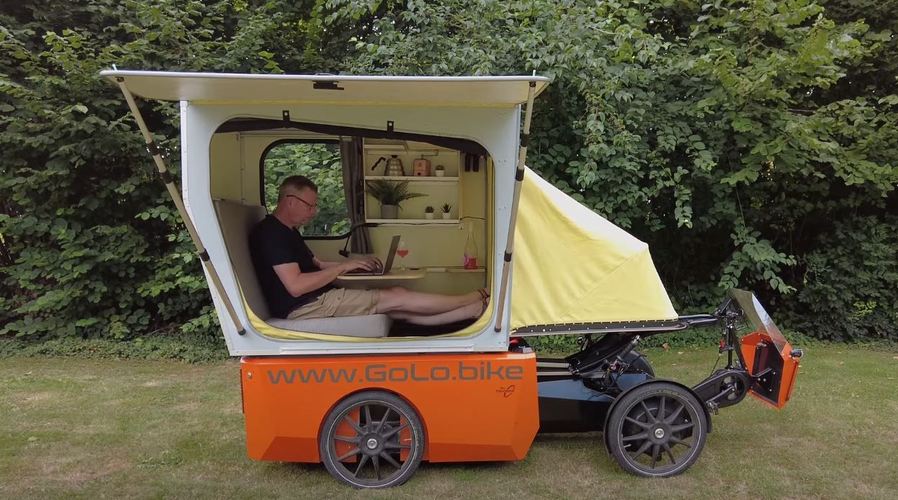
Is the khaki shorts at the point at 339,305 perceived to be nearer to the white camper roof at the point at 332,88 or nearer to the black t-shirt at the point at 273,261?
the black t-shirt at the point at 273,261

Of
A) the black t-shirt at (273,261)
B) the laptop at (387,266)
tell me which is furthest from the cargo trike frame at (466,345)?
the laptop at (387,266)

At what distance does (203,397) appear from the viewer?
17.2 ft

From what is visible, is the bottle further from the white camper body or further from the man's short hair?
the white camper body

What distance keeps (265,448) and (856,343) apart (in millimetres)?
6775

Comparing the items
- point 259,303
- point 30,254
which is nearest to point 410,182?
point 259,303

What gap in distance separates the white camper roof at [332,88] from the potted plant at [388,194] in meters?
1.85

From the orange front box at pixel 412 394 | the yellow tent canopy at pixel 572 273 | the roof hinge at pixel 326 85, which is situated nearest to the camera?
the roof hinge at pixel 326 85

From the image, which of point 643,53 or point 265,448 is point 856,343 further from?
point 265,448

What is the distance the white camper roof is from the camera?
2.72 meters

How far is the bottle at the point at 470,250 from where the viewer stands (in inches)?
198

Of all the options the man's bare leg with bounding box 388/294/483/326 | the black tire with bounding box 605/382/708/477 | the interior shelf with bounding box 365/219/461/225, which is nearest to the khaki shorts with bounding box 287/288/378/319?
the man's bare leg with bounding box 388/294/483/326

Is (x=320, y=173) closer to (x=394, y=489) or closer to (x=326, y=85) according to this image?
(x=326, y=85)

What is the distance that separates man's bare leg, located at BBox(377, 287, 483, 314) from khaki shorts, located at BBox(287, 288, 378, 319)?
7cm

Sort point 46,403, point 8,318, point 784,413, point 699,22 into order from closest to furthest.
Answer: point 784,413
point 46,403
point 699,22
point 8,318
